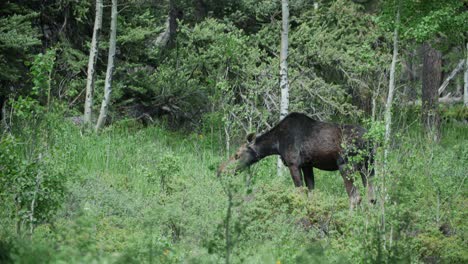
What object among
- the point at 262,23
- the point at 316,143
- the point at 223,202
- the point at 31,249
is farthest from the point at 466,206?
the point at 262,23

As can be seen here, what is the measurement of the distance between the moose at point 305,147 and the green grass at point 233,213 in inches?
23.8

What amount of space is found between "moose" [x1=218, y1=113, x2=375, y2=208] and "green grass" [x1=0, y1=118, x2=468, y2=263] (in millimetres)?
605

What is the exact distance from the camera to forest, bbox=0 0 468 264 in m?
8.24

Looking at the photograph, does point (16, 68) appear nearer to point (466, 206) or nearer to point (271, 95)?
point (271, 95)

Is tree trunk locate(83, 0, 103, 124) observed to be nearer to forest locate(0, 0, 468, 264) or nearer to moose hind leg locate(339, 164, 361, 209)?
forest locate(0, 0, 468, 264)

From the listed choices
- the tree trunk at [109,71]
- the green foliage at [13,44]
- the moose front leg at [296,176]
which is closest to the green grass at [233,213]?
the moose front leg at [296,176]

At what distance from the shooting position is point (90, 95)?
1767 cm

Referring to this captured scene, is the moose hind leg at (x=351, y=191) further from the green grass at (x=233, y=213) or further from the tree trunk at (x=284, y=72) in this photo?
the tree trunk at (x=284, y=72)

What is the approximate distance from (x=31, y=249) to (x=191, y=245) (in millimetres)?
4431

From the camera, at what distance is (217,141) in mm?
18672

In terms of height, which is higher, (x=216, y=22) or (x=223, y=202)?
(x=216, y=22)

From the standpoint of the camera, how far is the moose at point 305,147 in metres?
12.8

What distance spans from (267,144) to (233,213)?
435 cm

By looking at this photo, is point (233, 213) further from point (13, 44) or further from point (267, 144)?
point (13, 44)
